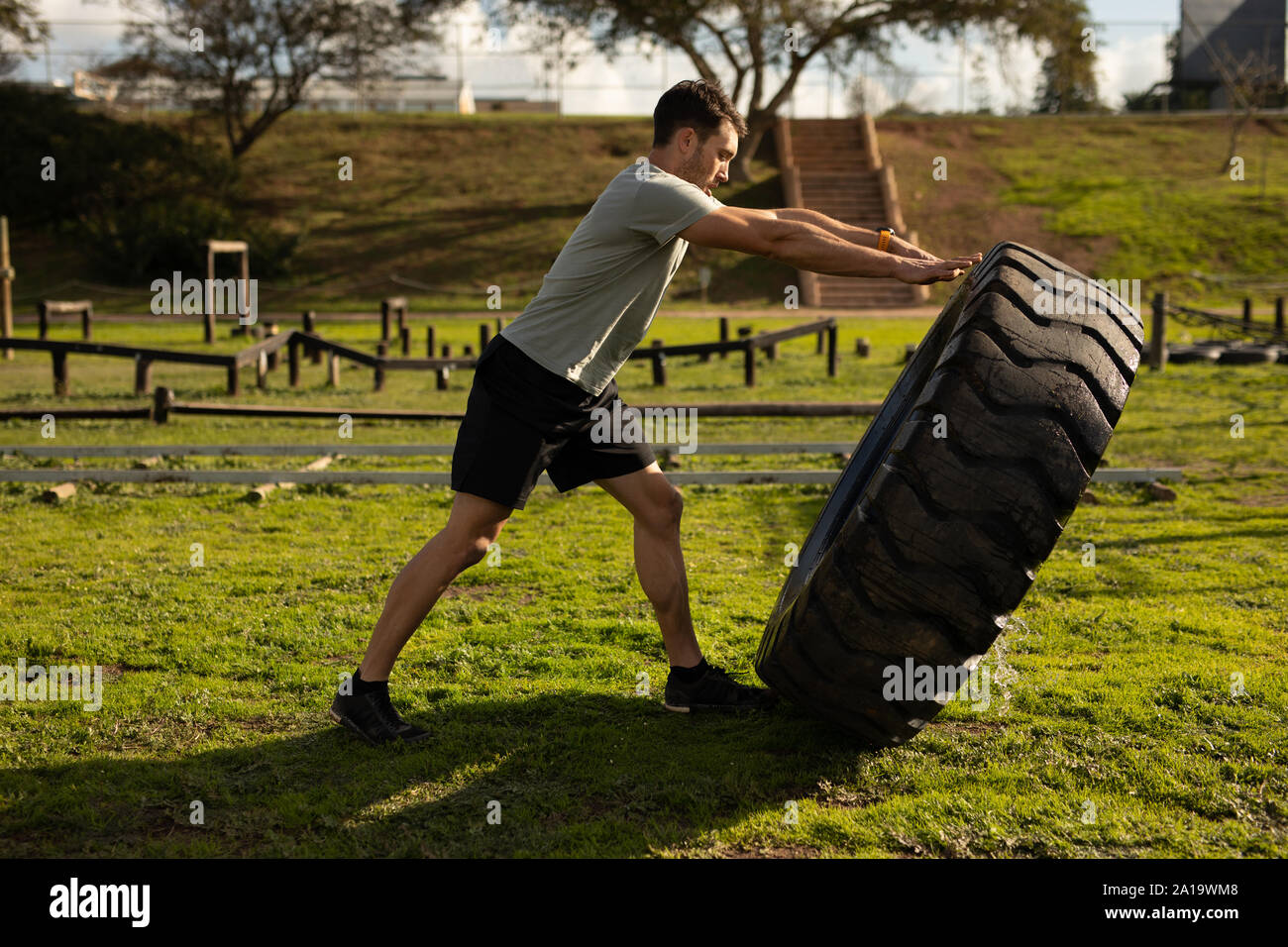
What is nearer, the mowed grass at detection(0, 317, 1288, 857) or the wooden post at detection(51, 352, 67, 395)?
the mowed grass at detection(0, 317, 1288, 857)

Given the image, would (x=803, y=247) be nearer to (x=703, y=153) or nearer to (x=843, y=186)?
(x=703, y=153)

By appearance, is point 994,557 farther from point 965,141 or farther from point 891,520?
point 965,141

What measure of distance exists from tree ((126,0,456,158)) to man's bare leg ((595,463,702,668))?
34.0m

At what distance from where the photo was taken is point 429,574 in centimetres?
389

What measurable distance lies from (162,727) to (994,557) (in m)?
2.74

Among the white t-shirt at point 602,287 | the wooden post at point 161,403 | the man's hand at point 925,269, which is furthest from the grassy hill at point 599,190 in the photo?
the man's hand at point 925,269

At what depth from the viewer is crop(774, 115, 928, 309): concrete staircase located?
28.1 m

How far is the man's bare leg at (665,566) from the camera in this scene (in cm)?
420

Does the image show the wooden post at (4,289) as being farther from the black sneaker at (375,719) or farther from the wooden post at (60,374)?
the black sneaker at (375,719)

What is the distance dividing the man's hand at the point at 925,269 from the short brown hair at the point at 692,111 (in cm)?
77

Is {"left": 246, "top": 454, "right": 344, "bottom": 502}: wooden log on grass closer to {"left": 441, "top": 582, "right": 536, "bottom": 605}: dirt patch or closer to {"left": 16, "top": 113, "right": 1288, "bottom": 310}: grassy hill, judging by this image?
{"left": 441, "top": 582, "right": 536, "bottom": 605}: dirt patch

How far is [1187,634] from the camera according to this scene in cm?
487

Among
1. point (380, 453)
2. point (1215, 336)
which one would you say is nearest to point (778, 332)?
point (380, 453)

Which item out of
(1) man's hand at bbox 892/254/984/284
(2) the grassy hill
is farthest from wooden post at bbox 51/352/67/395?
(2) the grassy hill
